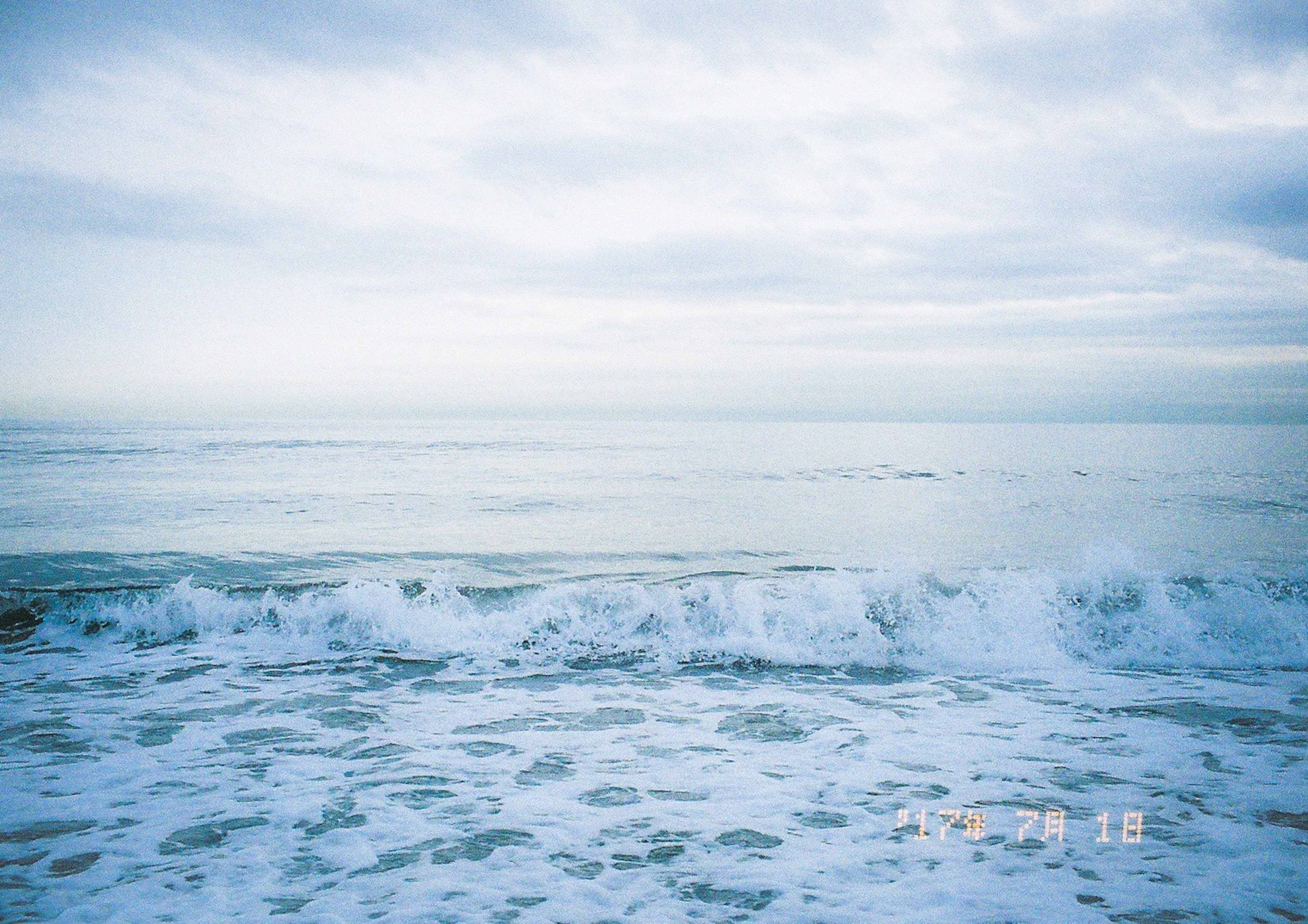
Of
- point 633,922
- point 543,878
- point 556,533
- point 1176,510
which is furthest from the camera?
point 1176,510

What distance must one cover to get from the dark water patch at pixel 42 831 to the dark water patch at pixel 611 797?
3.33 metres

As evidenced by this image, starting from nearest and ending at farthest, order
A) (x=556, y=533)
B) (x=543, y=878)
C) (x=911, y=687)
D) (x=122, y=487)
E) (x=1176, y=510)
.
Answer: (x=543, y=878) < (x=911, y=687) < (x=556, y=533) < (x=1176, y=510) < (x=122, y=487)

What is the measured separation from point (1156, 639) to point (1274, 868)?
700 centimetres

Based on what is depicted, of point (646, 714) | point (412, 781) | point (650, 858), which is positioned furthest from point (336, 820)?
point (646, 714)

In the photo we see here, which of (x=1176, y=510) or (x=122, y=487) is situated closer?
(x=1176, y=510)

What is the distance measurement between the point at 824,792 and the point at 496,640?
6.17 metres

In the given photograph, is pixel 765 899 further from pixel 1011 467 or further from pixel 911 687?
pixel 1011 467

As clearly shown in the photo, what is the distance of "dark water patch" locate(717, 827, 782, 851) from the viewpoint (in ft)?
15.2

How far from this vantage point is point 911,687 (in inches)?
335

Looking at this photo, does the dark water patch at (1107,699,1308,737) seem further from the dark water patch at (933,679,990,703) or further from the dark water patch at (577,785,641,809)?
the dark water patch at (577,785,641,809)

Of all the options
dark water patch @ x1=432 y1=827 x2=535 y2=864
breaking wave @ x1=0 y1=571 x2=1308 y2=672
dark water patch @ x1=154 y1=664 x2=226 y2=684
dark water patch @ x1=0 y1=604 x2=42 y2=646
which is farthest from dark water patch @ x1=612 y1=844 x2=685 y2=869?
dark water patch @ x1=0 y1=604 x2=42 y2=646

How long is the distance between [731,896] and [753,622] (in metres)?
6.62

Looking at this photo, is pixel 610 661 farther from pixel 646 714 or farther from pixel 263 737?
pixel 263 737

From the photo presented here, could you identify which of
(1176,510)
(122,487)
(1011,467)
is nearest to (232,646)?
(122,487)
